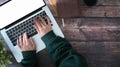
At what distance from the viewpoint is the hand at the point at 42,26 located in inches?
65.8

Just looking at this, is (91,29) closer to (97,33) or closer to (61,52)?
(97,33)

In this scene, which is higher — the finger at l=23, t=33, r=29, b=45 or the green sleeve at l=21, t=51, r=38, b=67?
the finger at l=23, t=33, r=29, b=45

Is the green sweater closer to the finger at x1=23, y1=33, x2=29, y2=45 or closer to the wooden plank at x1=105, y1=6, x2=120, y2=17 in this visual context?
the finger at x1=23, y1=33, x2=29, y2=45

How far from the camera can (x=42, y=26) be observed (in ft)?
5.51

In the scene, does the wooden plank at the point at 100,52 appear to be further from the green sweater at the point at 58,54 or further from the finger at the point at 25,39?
the finger at the point at 25,39

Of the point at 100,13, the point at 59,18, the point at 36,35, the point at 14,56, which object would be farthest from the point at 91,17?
the point at 14,56

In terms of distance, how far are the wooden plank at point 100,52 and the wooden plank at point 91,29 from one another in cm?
2

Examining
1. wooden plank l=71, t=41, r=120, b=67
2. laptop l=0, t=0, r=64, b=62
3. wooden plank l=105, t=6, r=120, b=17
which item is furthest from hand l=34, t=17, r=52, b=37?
wooden plank l=105, t=6, r=120, b=17

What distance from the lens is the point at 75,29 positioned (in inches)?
68.3

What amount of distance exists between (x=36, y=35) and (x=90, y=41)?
269 mm

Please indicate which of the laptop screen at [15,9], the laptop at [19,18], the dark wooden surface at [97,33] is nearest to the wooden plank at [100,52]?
the dark wooden surface at [97,33]

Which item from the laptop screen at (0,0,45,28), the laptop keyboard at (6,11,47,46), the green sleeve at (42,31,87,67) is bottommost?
the green sleeve at (42,31,87,67)

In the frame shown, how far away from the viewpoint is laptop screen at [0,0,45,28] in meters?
1.65

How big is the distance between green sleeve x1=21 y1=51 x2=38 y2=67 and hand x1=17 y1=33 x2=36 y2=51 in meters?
0.02
